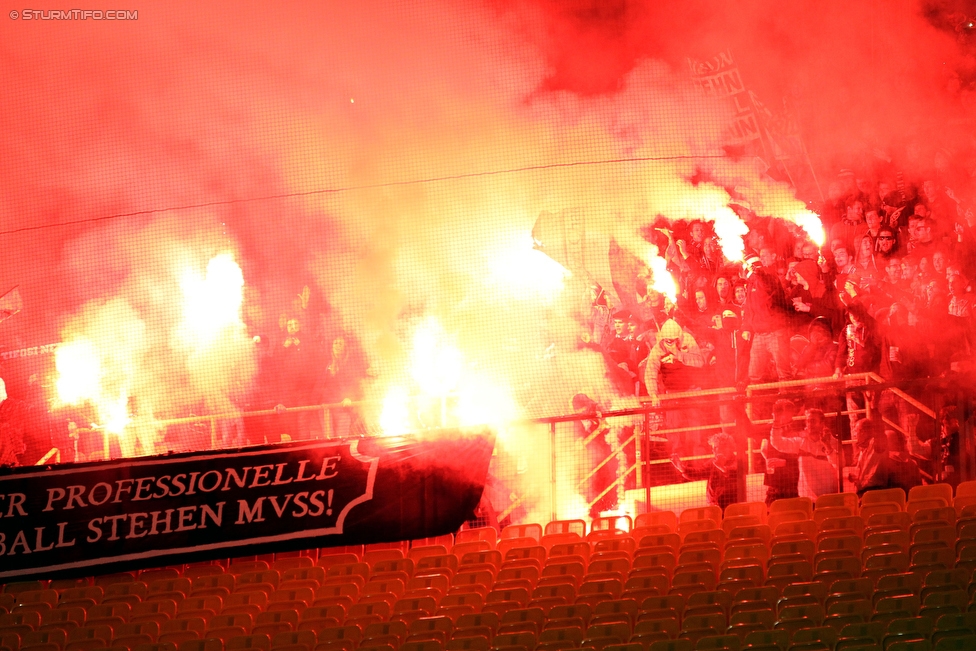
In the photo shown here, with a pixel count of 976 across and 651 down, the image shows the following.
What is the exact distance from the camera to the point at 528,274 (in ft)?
29.4

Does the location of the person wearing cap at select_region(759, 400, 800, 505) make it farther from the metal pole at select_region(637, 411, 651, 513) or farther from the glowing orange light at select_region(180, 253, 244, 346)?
the glowing orange light at select_region(180, 253, 244, 346)

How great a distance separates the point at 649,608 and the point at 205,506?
302 centimetres

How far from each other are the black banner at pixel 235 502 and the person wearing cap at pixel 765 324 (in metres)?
2.60

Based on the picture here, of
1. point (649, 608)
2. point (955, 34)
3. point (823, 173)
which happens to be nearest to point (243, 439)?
point (649, 608)

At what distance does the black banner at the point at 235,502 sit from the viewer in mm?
6352

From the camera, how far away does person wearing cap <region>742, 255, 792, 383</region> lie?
8.14 meters

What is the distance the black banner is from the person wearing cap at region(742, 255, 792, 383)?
260cm

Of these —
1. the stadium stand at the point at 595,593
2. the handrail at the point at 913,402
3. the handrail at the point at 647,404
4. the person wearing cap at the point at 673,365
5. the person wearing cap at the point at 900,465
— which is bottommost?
the stadium stand at the point at 595,593

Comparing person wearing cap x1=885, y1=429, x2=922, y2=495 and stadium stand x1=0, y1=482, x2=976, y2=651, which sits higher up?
person wearing cap x1=885, y1=429, x2=922, y2=495

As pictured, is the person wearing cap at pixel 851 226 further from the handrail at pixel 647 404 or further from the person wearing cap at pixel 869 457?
the person wearing cap at pixel 869 457

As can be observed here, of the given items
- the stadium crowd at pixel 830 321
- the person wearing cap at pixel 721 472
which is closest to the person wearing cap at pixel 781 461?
the stadium crowd at pixel 830 321

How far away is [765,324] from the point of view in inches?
324
